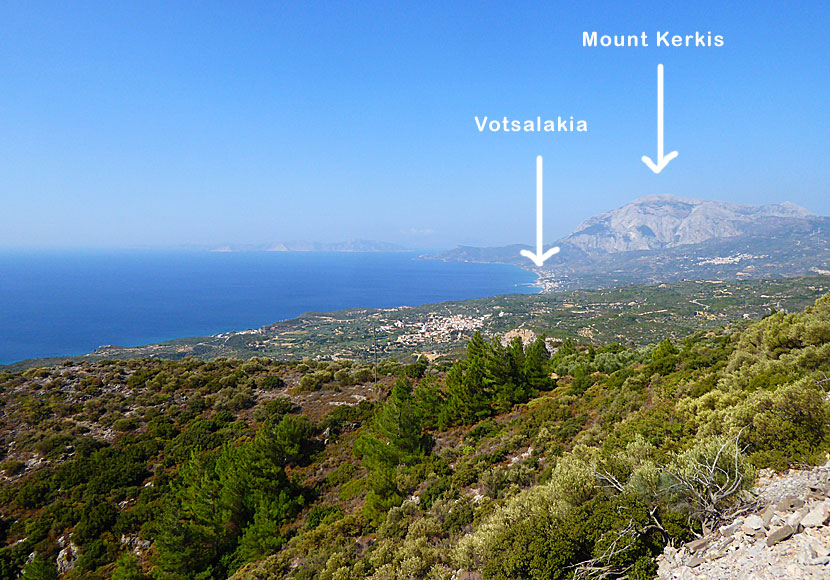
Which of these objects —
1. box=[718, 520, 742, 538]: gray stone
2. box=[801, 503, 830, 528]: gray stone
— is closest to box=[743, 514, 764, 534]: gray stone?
box=[718, 520, 742, 538]: gray stone

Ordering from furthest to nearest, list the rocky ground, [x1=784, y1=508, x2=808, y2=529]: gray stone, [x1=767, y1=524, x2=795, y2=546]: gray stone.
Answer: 1. [x1=784, y1=508, x2=808, y2=529]: gray stone
2. [x1=767, y1=524, x2=795, y2=546]: gray stone
3. the rocky ground

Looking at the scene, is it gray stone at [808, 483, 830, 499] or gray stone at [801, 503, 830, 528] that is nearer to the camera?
gray stone at [801, 503, 830, 528]

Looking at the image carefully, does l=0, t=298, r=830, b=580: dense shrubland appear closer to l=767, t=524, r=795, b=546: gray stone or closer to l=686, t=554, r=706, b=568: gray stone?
l=686, t=554, r=706, b=568: gray stone

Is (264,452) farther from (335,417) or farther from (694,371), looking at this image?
(694,371)

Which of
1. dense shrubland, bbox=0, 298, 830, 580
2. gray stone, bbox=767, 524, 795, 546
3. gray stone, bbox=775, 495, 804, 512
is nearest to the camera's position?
gray stone, bbox=767, 524, 795, 546

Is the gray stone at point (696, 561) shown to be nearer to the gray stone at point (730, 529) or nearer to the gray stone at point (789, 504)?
the gray stone at point (730, 529)

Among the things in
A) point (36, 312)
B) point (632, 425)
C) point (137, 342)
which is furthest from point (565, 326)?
point (36, 312)

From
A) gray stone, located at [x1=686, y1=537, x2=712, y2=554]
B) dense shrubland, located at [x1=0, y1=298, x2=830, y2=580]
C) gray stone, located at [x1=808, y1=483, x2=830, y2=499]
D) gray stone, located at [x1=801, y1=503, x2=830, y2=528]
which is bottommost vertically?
dense shrubland, located at [x1=0, y1=298, x2=830, y2=580]
